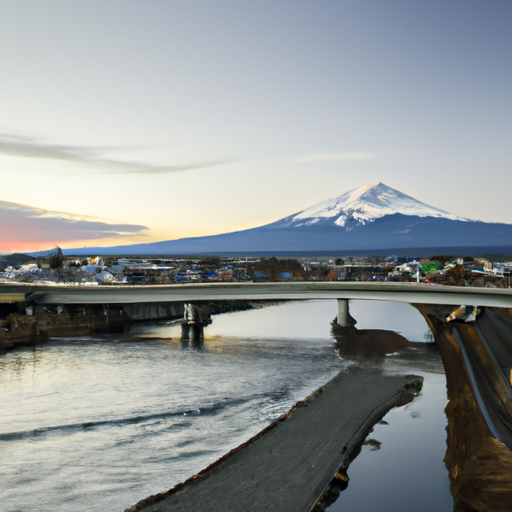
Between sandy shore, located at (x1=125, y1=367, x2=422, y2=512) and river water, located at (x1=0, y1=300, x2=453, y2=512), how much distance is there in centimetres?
92

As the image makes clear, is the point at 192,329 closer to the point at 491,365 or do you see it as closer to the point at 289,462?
the point at 491,365

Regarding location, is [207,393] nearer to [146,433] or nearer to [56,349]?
[146,433]

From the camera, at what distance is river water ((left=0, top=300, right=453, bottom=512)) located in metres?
19.5

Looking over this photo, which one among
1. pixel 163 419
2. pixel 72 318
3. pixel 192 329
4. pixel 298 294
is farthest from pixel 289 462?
pixel 72 318

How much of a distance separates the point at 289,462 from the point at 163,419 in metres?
9.48

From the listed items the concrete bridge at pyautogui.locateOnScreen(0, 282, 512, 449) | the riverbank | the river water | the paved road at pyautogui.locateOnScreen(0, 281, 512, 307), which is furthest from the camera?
the riverbank

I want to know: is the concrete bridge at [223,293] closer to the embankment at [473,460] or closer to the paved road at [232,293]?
the paved road at [232,293]

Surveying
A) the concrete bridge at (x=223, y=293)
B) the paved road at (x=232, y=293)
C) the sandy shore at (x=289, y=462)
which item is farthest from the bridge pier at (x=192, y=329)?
the sandy shore at (x=289, y=462)

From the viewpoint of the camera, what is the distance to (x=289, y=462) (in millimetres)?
20172

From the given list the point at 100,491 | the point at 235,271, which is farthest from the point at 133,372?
the point at 235,271

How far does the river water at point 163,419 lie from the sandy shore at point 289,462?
92 cm

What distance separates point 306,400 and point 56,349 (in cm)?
3060

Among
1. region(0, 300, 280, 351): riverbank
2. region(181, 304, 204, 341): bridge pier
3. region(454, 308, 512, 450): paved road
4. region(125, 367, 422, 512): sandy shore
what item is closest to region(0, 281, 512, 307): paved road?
region(181, 304, 204, 341): bridge pier

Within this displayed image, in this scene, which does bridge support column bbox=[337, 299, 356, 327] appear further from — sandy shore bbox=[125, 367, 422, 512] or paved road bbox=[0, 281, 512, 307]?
sandy shore bbox=[125, 367, 422, 512]
